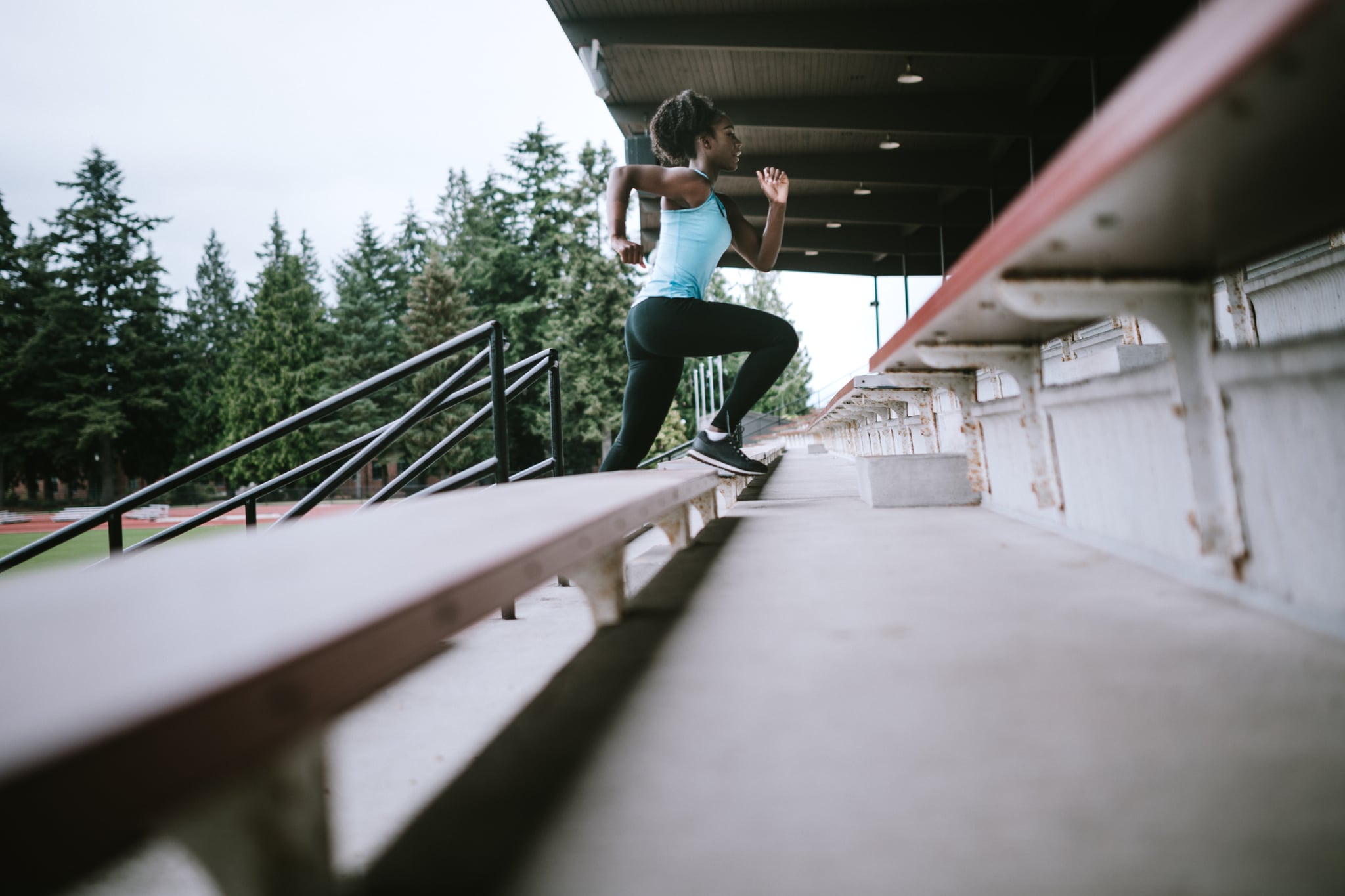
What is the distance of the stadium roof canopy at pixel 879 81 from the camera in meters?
6.92

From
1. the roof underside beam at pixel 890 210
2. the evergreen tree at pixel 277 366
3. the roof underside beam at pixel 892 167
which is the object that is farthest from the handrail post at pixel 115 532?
the evergreen tree at pixel 277 366

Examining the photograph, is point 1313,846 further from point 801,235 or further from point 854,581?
point 801,235

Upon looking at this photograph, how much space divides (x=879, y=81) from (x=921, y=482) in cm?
687

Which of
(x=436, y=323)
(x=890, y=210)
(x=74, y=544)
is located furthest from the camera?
(x=436, y=323)

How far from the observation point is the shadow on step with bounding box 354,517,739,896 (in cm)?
72

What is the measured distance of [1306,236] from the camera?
122 centimetres

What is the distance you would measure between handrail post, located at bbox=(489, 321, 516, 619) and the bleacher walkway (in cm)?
188

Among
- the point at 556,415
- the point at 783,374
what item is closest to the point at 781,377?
the point at 783,374

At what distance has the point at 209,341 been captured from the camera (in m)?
50.3

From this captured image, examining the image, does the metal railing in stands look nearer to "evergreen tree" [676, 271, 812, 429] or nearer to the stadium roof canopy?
the stadium roof canopy

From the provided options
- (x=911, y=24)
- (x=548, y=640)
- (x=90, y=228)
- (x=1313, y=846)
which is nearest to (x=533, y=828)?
(x=1313, y=846)

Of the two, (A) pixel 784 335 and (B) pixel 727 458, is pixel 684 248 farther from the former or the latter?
(B) pixel 727 458

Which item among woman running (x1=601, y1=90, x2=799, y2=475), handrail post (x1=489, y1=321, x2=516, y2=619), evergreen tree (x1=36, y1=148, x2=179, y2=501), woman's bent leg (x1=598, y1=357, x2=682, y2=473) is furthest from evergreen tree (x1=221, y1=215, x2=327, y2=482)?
woman running (x1=601, y1=90, x2=799, y2=475)

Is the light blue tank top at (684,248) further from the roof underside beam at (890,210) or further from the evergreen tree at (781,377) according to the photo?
the evergreen tree at (781,377)
